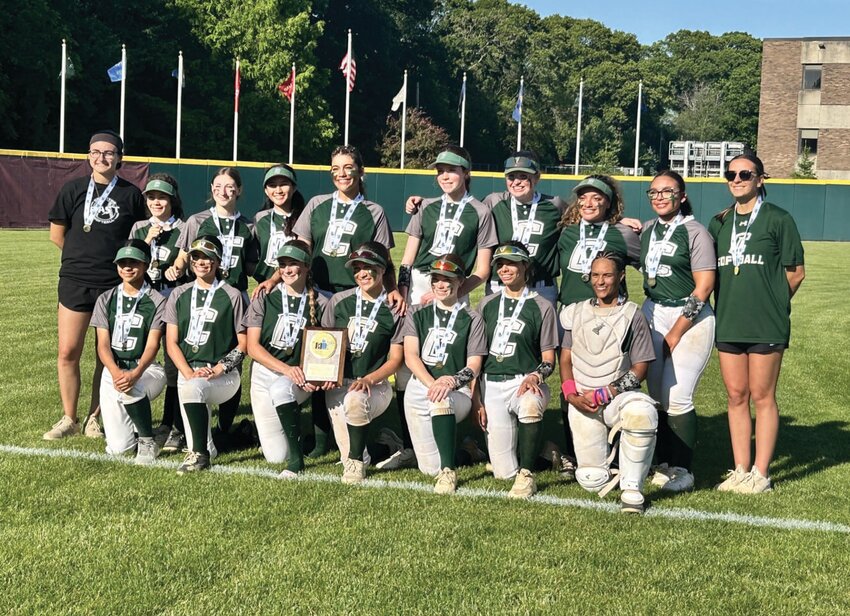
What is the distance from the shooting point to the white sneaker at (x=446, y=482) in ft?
16.5

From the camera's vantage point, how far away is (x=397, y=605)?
3.57m

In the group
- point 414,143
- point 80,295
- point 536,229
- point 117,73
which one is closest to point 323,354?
point 536,229

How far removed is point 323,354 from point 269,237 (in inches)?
42.4

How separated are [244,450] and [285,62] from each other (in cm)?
4213

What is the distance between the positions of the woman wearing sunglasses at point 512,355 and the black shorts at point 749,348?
982mm

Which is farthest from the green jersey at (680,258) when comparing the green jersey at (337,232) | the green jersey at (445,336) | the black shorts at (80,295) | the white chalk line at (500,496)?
the black shorts at (80,295)

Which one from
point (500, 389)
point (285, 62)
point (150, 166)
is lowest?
point (500, 389)

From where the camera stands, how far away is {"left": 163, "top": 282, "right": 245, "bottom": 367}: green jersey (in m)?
5.63

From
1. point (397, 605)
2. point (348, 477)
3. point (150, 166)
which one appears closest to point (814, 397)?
point (348, 477)

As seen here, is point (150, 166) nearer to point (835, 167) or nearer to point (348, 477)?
point (348, 477)

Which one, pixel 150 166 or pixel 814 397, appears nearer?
pixel 814 397

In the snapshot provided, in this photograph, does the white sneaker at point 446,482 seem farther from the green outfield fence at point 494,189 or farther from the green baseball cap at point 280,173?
the green outfield fence at point 494,189

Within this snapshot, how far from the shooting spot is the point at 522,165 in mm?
Result: 5566

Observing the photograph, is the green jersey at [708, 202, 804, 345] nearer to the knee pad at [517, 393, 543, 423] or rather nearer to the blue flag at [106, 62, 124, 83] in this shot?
the knee pad at [517, 393, 543, 423]
